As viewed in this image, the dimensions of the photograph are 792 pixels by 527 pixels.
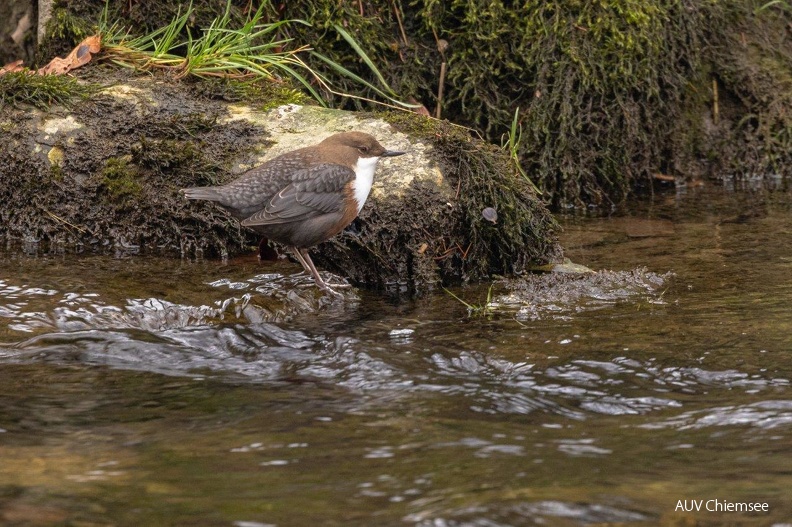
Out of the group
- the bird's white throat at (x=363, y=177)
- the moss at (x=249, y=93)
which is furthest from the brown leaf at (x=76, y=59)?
the bird's white throat at (x=363, y=177)

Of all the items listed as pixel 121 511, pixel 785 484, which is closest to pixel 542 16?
pixel 785 484

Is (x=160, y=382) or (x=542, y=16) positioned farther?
(x=542, y=16)

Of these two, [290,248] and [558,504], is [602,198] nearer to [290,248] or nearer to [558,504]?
[290,248]

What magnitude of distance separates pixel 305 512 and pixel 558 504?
2.22 feet

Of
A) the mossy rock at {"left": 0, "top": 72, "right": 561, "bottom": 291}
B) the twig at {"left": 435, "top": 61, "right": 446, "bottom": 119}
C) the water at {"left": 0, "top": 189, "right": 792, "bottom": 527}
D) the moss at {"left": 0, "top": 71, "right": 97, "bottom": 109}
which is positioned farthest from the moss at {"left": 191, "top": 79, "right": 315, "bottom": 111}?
the twig at {"left": 435, "top": 61, "right": 446, "bottom": 119}

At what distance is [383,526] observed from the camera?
245 cm

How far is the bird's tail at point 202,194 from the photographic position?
4625 millimetres

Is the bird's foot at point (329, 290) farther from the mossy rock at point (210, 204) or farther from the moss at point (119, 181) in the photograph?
the moss at point (119, 181)

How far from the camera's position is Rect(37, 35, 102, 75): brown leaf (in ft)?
19.1

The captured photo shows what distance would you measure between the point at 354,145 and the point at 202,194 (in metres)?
0.85

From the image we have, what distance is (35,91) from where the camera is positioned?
5.49 metres

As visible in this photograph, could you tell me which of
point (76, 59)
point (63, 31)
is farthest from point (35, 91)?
point (63, 31)

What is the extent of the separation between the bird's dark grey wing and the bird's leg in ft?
0.94

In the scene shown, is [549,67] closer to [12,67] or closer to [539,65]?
[539,65]
